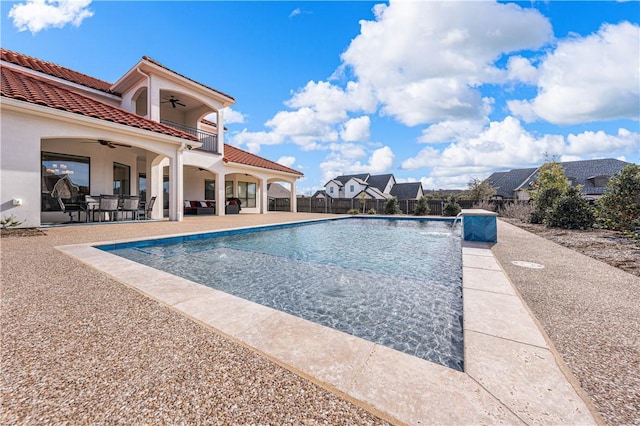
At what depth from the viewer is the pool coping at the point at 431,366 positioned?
131cm

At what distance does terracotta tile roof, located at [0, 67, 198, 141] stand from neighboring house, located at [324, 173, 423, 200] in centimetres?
3722

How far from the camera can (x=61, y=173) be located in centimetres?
996

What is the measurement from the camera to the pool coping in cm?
131

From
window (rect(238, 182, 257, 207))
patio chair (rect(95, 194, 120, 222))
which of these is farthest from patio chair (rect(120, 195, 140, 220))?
window (rect(238, 182, 257, 207))

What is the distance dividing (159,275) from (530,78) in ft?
50.3

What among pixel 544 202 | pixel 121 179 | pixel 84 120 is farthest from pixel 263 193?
pixel 544 202

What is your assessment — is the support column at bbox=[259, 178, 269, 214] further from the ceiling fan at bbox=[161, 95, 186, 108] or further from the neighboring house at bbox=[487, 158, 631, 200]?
the neighboring house at bbox=[487, 158, 631, 200]

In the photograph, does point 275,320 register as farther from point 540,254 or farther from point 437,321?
point 540,254

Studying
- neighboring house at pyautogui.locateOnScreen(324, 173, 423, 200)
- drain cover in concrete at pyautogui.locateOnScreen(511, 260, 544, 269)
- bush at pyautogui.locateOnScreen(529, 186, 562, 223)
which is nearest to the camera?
drain cover in concrete at pyautogui.locateOnScreen(511, 260, 544, 269)

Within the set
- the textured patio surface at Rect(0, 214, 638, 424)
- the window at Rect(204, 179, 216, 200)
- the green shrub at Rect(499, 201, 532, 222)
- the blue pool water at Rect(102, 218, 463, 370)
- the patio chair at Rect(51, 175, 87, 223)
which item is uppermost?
the window at Rect(204, 179, 216, 200)

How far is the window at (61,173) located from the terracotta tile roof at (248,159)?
6.18 meters

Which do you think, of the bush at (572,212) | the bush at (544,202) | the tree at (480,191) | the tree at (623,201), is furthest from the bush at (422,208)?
the tree at (623,201)

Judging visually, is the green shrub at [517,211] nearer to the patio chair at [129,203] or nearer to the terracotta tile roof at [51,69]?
the patio chair at [129,203]

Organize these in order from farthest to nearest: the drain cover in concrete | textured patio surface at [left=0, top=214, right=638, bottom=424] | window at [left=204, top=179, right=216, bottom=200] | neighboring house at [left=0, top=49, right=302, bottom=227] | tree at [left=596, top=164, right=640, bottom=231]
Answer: window at [left=204, top=179, right=216, bottom=200]
tree at [left=596, top=164, right=640, bottom=231]
neighboring house at [left=0, top=49, right=302, bottom=227]
the drain cover in concrete
textured patio surface at [left=0, top=214, right=638, bottom=424]
